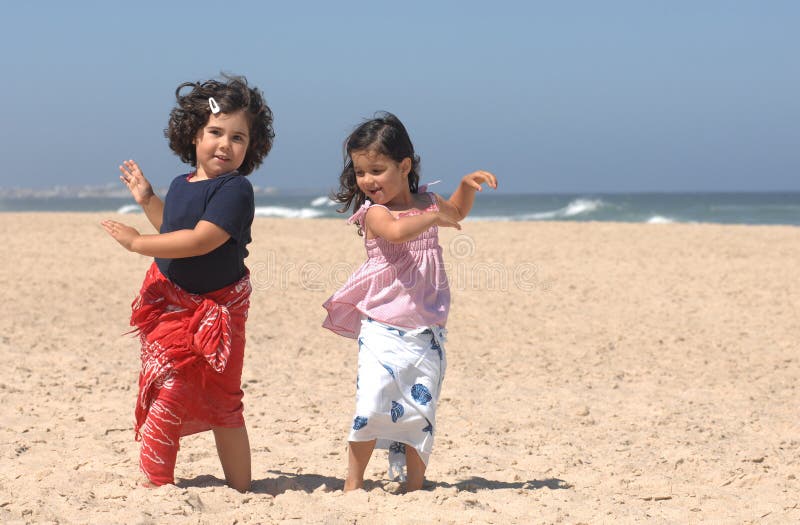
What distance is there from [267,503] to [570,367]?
3535mm

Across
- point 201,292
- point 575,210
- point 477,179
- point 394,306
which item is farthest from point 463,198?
point 575,210

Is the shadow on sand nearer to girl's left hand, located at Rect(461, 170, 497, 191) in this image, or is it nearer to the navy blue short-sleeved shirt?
the navy blue short-sleeved shirt

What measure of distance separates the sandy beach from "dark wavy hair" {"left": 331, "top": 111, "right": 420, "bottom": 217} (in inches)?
47.6

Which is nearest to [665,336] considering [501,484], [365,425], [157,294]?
[501,484]

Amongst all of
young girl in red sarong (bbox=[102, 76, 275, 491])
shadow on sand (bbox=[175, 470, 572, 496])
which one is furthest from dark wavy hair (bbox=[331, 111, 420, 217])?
shadow on sand (bbox=[175, 470, 572, 496])

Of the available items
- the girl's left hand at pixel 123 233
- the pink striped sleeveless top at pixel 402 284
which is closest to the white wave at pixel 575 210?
the pink striped sleeveless top at pixel 402 284

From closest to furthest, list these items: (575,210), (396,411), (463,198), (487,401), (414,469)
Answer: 1. (396,411)
2. (414,469)
3. (463,198)
4. (487,401)
5. (575,210)

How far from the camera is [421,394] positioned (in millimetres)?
3309

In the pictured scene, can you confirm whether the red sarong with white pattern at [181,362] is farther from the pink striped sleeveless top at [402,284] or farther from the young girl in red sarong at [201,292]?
the pink striped sleeveless top at [402,284]

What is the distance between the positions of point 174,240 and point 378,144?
841mm

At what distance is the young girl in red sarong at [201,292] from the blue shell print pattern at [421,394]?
2.20ft

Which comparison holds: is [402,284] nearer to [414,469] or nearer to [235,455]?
[414,469]

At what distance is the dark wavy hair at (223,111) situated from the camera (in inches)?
127

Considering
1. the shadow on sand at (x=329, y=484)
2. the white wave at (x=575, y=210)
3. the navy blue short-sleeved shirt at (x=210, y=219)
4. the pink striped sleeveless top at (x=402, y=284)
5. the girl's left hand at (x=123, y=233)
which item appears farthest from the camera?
the white wave at (x=575, y=210)
